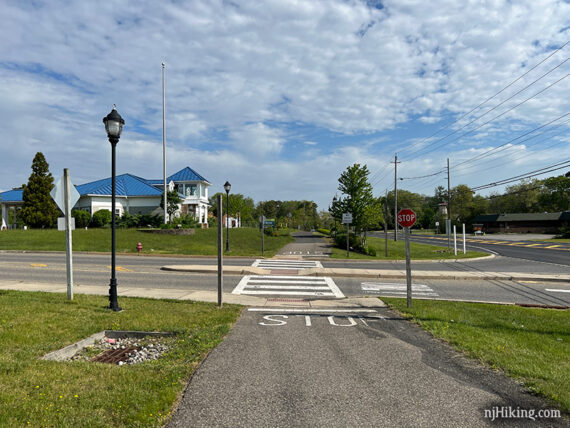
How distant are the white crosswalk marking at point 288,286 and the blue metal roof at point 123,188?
3571 cm

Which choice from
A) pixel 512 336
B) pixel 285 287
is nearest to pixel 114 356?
pixel 512 336

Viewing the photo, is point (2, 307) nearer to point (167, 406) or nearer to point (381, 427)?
point (167, 406)

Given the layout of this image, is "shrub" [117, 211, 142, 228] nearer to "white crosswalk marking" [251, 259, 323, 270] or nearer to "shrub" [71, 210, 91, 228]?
"shrub" [71, 210, 91, 228]

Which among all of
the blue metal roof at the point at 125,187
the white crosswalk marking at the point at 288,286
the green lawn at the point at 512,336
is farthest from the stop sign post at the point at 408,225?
the blue metal roof at the point at 125,187

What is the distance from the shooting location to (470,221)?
10062 cm

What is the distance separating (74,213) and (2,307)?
37982 mm

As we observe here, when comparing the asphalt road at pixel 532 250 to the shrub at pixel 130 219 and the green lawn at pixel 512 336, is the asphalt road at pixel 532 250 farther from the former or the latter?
the shrub at pixel 130 219

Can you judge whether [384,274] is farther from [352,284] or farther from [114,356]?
[114,356]

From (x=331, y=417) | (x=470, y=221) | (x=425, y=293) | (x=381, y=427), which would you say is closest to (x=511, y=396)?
(x=381, y=427)

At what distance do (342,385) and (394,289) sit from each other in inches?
397

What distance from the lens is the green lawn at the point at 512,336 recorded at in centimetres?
492

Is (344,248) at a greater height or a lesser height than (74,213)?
lesser

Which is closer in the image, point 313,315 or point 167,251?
point 313,315

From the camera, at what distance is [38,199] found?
137 feet
